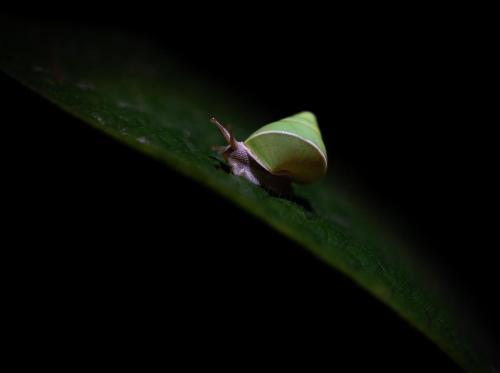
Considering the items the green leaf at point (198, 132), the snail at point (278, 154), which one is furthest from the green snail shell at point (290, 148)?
the green leaf at point (198, 132)

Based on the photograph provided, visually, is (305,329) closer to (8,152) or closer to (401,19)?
(8,152)

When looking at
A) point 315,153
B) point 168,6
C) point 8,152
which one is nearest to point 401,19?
point 168,6

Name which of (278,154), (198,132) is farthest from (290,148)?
(198,132)

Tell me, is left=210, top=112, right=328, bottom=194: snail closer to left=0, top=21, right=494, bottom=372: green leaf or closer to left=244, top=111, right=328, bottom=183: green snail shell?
left=244, top=111, right=328, bottom=183: green snail shell

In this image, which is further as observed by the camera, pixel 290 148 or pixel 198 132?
pixel 198 132

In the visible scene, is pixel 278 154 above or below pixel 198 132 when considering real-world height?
above

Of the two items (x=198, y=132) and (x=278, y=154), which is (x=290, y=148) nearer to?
(x=278, y=154)
